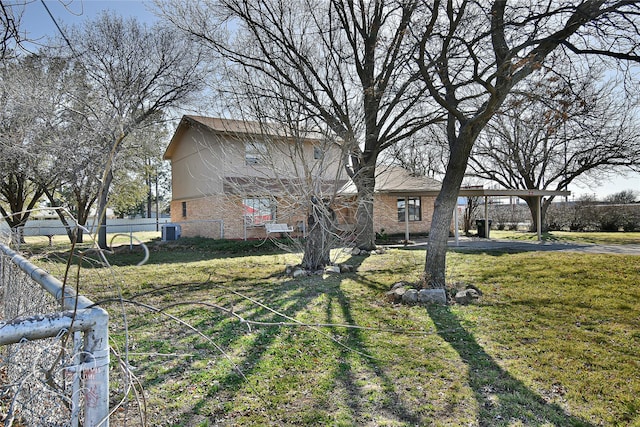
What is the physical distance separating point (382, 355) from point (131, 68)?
50.1 feet

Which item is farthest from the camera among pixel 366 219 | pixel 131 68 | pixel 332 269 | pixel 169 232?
pixel 169 232

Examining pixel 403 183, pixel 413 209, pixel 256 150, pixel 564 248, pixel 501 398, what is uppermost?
pixel 403 183

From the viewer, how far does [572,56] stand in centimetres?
789

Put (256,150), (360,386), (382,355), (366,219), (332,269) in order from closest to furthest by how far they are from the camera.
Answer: (360,386) < (382,355) < (256,150) < (332,269) < (366,219)

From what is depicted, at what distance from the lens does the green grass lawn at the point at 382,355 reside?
123 inches

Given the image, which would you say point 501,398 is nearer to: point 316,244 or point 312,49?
point 316,244

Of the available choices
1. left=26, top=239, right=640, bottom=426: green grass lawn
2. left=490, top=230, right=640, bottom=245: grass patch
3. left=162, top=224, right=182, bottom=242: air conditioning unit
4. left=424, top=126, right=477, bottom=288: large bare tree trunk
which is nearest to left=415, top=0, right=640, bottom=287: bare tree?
left=424, top=126, right=477, bottom=288: large bare tree trunk

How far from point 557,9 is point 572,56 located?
6.09 feet

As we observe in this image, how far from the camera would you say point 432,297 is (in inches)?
269

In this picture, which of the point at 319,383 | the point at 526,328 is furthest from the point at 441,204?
the point at 319,383

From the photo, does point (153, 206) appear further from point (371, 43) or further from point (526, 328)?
point (526, 328)

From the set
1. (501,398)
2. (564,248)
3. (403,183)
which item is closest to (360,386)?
(501,398)

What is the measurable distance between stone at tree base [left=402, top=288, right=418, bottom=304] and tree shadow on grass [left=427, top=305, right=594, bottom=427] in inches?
80.0

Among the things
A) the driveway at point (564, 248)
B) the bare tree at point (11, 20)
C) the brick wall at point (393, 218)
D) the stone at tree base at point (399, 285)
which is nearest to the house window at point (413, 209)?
the brick wall at point (393, 218)
